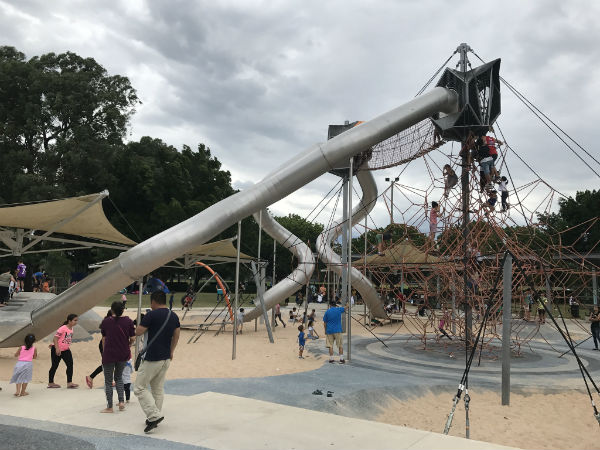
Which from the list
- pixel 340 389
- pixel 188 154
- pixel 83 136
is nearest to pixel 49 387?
pixel 340 389

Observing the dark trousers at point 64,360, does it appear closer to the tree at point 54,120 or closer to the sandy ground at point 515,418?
the sandy ground at point 515,418

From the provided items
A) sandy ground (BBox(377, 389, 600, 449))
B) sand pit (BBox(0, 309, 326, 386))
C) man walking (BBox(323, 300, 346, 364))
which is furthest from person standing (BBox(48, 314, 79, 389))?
man walking (BBox(323, 300, 346, 364))

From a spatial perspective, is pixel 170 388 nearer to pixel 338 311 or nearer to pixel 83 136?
pixel 338 311

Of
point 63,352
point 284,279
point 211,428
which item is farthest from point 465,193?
point 63,352

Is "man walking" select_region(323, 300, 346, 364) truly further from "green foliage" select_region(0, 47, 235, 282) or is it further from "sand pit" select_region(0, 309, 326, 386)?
"green foliage" select_region(0, 47, 235, 282)

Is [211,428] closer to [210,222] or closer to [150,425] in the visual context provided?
[150,425]

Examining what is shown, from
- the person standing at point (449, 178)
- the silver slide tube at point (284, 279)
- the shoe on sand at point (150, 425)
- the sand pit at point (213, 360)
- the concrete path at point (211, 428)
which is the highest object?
the person standing at point (449, 178)

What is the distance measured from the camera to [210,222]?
9781 mm

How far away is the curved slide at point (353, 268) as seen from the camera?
20562 millimetres

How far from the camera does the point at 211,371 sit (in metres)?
10.9

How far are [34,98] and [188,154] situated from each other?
1413 centimetres

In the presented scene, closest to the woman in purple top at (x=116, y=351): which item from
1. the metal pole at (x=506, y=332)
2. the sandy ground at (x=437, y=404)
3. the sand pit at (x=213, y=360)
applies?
the sandy ground at (x=437, y=404)

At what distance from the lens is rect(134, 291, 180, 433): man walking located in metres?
5.33

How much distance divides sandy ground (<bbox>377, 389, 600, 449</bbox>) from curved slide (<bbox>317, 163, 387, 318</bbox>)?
1136 centimetres
